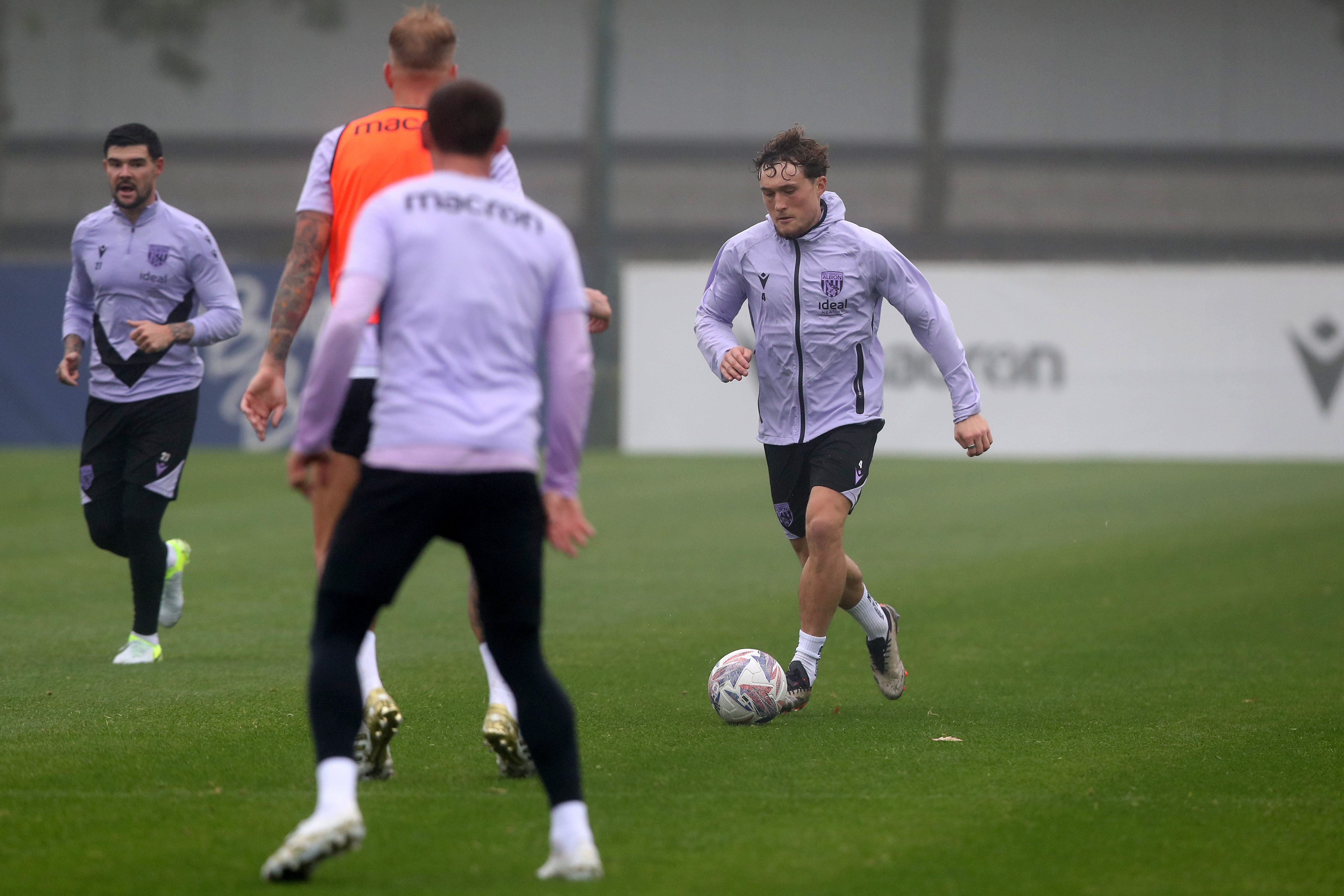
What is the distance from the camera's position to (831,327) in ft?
22.5

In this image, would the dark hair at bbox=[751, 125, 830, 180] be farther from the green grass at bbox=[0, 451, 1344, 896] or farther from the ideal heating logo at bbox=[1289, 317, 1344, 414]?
the ideal heating logo at bbox=[1289, 317, 1344, 414]

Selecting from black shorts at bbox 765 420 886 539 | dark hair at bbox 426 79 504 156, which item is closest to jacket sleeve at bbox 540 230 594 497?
dark hair at bbox 426 79 504 156

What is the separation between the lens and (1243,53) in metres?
33.6

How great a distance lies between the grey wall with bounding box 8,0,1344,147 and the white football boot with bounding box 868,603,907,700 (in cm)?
2732

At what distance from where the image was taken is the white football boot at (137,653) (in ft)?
25.6

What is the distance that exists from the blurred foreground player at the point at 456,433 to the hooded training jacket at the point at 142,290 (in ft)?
13.2

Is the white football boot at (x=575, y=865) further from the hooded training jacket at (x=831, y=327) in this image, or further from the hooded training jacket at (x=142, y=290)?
the hooded training jacket at (x=142, y=290)

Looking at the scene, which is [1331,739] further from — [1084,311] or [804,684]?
[1084,311]

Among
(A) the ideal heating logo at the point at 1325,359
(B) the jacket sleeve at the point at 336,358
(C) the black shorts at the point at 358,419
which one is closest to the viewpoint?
(B) the jacket sleeve at the point at 336,358

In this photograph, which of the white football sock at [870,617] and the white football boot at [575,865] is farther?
the white football sock at [870,617]

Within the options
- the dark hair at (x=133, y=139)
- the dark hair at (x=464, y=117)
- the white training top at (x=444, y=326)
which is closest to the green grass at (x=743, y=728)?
the white training top at (x=444, y=326)

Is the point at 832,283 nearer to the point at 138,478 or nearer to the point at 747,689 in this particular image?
the point at 747,689

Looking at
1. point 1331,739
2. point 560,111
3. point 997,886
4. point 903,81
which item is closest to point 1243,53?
point 903,81

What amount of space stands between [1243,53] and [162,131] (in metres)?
21.7
